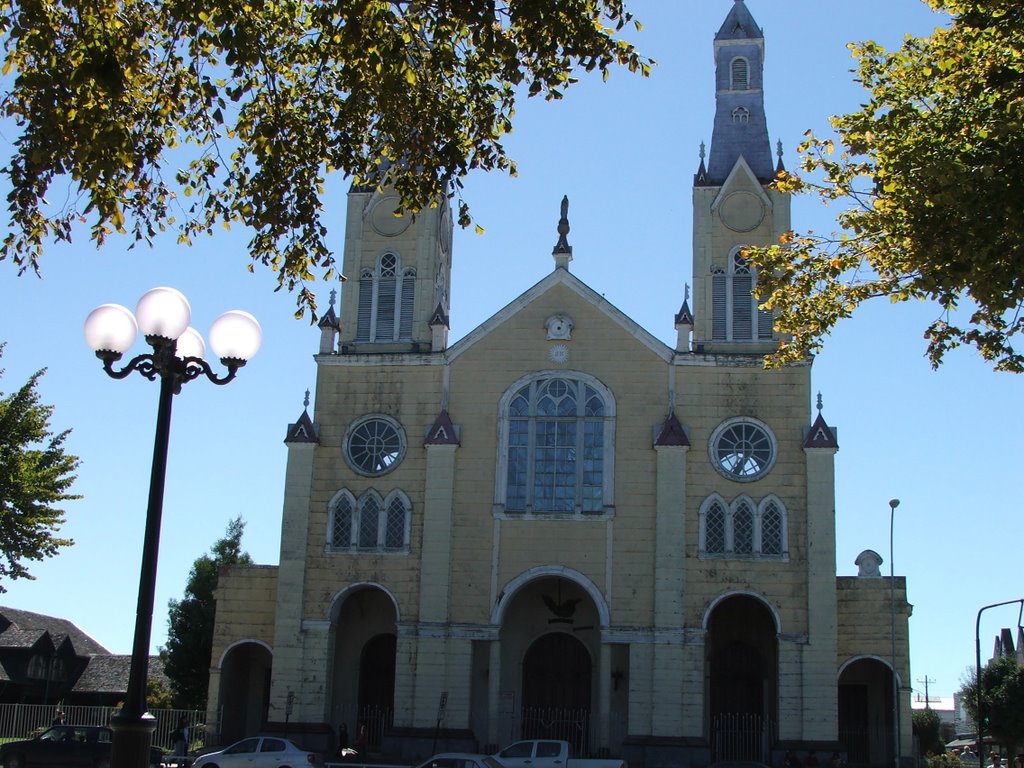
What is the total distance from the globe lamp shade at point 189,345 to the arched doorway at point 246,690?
2784 centimetres

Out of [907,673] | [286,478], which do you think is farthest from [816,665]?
[286,478]

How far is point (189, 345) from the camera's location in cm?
1373

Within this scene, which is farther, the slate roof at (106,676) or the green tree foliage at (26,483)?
the slate roof at (106,676)

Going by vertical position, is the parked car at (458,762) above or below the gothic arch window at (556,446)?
below

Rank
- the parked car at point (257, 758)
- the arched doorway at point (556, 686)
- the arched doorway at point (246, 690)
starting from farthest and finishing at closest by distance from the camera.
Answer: the arched doorway at point (246, 690), the arched doorway at point (556, 686), the parked car at point (257, 758)

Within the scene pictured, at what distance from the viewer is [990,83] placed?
1766 cm

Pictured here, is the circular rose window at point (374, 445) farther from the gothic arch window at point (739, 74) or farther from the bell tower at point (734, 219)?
the gothic arch window at point (739, 74)

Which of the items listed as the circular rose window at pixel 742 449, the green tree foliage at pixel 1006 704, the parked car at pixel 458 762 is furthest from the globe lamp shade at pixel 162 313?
the green tree foliage at pixel 1006 704

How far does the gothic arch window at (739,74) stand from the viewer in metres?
43.8

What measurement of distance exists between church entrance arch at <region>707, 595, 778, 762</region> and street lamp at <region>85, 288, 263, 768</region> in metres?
26.4

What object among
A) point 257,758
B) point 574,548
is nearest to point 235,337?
point 257,758

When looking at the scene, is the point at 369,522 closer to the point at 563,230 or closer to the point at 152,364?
the point at 563,230

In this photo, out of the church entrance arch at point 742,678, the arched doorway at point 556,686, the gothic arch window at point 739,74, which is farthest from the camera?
the gothic arch window at point 739,74

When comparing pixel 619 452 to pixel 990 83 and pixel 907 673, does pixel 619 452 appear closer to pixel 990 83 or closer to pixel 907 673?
pixel 907 673
